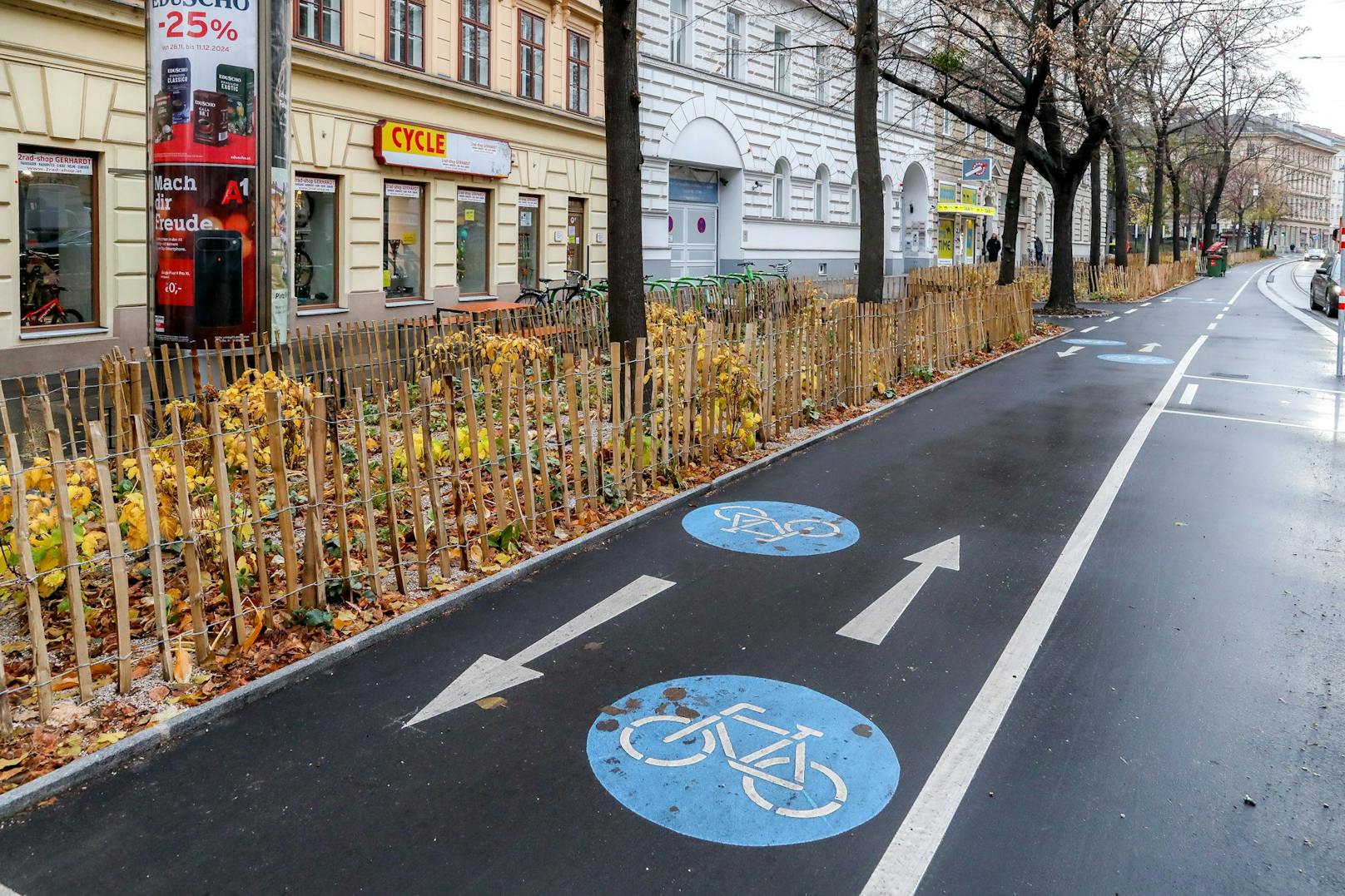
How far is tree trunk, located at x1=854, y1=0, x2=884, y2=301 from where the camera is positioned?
622 inches

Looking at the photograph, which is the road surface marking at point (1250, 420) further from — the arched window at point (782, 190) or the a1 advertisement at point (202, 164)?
the arched window at point (782, 190)

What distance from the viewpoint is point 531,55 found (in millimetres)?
23000

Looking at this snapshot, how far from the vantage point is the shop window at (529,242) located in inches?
931

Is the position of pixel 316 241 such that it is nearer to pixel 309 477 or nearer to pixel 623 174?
pixel 623 174

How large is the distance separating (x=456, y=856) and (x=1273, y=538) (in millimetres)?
6301

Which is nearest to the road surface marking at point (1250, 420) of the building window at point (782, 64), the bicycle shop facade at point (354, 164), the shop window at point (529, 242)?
the bicycle shop facade at point (354, 164)

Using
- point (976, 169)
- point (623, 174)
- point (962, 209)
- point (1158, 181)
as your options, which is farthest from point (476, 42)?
point (1158, 181)

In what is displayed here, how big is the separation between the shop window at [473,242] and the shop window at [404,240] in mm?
1101

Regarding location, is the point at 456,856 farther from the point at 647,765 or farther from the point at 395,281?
the point at 395,281

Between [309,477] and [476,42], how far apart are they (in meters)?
18.0

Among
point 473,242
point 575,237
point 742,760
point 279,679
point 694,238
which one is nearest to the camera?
point 742,760

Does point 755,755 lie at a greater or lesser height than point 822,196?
lesser

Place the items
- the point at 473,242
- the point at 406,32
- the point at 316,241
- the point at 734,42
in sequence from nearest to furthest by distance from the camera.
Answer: the point at 316,241, the point at 406,32, the point at 473,242, the point at 734,42

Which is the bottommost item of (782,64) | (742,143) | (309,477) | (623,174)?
(309,477)
